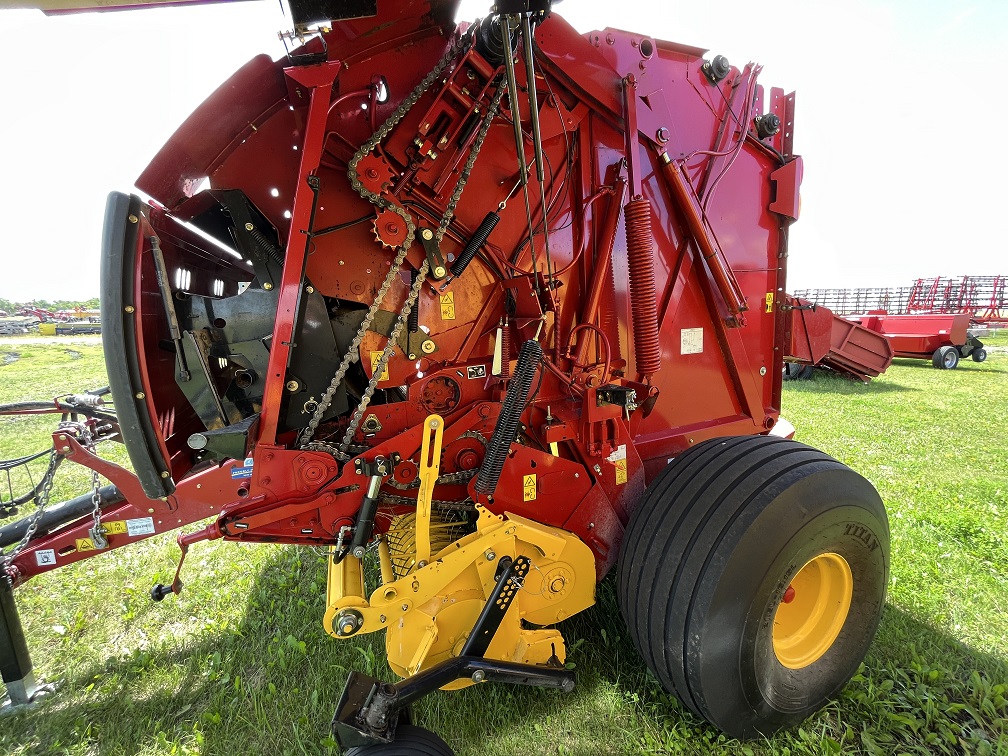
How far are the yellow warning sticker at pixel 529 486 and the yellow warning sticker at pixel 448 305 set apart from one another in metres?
0.84

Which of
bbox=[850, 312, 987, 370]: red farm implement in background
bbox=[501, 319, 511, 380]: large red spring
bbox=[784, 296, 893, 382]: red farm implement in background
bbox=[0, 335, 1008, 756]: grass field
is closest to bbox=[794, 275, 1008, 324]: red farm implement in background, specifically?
bbox=[850, 312, 987, 370]: red farm implement in background

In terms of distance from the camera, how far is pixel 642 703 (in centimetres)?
239

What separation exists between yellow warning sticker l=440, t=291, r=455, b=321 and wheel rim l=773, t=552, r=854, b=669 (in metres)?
2.06

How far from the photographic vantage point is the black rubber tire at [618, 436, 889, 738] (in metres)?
1.99

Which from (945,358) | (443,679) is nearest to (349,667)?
(443,679)

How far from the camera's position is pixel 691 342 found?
111 inches

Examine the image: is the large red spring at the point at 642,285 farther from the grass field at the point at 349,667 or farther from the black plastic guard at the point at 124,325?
the black plastic guard at the point at 124,325

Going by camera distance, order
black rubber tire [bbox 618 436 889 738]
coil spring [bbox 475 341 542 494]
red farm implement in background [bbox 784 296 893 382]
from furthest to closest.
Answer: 1. red farm implement in background [bbox 784 296 893 382]
2. coil spring [bbox 475 341 542 494]
3. black rubber tire [bbox 618 436 889 738]

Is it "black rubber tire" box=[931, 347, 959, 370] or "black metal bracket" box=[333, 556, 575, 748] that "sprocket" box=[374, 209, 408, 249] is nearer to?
"black metal bracket" box=[333, 556, 575, 748]

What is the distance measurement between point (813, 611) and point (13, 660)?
4.15 m

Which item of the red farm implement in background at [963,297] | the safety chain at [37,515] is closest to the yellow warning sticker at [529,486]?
the safety chain at [37,515]

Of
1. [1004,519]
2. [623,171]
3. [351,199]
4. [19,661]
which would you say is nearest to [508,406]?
[351,199]

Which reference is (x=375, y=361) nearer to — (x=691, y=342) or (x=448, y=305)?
(x=448, y=305)

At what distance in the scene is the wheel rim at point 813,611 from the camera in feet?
7.72
